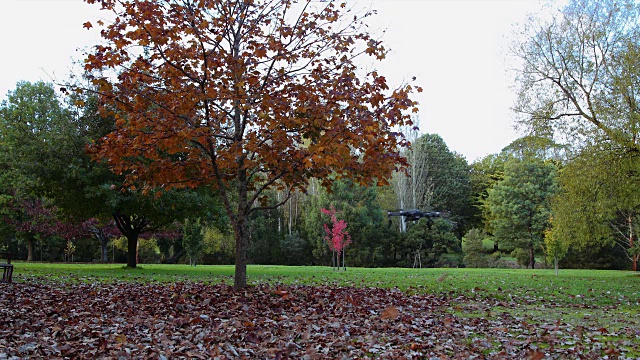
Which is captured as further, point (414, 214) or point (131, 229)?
point (414, 214)

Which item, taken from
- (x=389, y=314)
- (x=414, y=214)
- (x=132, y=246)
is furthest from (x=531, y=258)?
(x=389, y=314)

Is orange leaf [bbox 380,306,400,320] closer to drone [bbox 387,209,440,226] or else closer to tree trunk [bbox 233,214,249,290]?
tree trunk [bbox 233,214,249,290]

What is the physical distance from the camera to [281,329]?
6406mm

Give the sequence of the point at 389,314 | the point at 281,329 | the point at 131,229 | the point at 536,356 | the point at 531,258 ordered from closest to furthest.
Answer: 1. the point at 536,356
2. the point at 281,329
3. the point at 389,314
4. the point at 131,229
5. the point at 531,258

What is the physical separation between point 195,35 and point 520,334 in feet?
23.6

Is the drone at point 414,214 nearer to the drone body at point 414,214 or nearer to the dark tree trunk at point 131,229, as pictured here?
the drone body at point 414,214

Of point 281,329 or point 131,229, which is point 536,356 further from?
point 131,229

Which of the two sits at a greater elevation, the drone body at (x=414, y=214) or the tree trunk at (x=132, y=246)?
the drone body at (x=414, y=214)

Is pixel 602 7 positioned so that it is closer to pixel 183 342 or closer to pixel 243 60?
pixel 243 60

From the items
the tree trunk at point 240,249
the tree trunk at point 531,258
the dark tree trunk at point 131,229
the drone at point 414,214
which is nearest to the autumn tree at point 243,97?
the tree trunk at point 240,249

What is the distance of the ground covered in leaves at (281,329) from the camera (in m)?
5.09

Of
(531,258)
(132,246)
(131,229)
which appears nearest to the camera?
(131,229)

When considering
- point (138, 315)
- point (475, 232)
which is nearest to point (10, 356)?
point (138, 315)

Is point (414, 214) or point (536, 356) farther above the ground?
point (414, 214)
